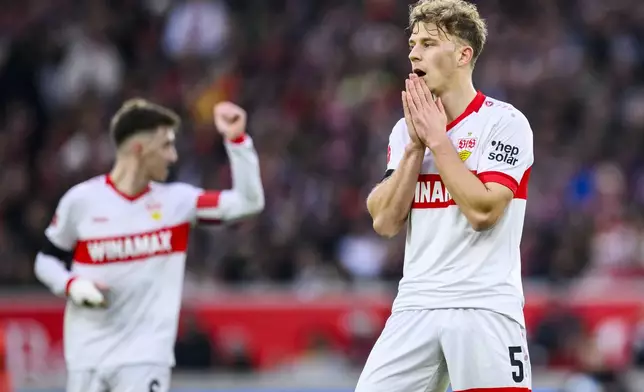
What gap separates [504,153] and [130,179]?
8.94 ft

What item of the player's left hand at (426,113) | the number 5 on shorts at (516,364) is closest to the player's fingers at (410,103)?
the player's left hand at (426,113)

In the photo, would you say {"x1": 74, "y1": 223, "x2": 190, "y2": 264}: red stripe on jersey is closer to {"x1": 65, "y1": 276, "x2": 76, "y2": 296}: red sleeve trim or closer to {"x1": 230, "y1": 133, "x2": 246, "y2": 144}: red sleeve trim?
{"x1": 65, "y1": 276, "x2": 76, "y2": 296}: red sleeve trim

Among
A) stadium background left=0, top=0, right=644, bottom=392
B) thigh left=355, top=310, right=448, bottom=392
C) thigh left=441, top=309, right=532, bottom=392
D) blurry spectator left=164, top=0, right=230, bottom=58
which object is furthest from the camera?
blurry spectator left=164, top=0, right=230, bottom=58

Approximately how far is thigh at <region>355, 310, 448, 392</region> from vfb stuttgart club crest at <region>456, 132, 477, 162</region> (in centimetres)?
66

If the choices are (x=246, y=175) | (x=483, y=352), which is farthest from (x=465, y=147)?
(x=246, y=175)

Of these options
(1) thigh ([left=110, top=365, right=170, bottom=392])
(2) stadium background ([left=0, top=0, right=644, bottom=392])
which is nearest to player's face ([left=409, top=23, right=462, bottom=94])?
(1) thigh ([left=110, top=365, right=170, bottom=392])

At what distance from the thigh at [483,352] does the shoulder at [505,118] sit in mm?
769

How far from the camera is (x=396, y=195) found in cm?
559

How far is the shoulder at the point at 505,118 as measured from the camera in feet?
18.5

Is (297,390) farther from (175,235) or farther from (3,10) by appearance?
(3,10)

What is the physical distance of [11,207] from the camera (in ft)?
50.1

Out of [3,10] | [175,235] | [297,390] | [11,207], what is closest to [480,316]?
[175,235]

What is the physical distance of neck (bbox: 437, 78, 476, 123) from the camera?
570cm

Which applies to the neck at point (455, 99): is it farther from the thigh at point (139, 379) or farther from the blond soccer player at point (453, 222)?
the thigh at point (139, 379)
